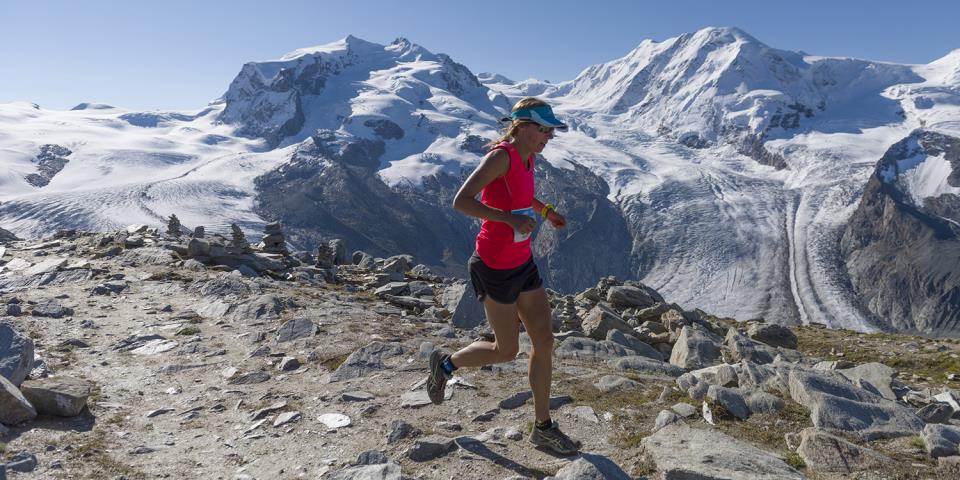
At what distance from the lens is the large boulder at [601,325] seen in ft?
52.4

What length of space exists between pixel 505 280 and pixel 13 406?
5937mm

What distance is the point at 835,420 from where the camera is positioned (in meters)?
6.83

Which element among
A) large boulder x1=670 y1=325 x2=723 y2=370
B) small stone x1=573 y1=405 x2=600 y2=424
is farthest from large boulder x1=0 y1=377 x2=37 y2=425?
large boulder x1=670 y1=325 x2=723 y2=370

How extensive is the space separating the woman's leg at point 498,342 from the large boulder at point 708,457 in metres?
1.72

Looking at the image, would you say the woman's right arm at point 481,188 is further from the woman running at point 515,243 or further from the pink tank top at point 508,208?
the pink tank top at point 508,208

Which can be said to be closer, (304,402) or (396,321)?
(304,402)

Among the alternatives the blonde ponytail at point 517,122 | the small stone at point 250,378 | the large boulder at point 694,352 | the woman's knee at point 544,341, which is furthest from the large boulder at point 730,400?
the small stone at point 250,378

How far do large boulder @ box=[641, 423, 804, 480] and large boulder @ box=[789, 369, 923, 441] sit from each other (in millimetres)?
1285

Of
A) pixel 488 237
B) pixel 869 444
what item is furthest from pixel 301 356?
pixel 869 444

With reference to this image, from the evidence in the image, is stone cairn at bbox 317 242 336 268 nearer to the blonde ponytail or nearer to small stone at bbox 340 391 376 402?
small stone at bbox 340 391 376 402

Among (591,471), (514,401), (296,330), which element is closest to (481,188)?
(591,471)

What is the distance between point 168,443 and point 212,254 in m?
16.7

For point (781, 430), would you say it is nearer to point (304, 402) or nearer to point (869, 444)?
point (869, 444)

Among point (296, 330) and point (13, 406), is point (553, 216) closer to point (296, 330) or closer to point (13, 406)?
point (13, 406)
